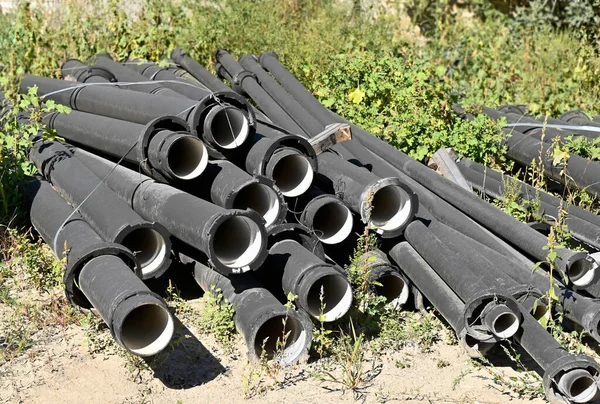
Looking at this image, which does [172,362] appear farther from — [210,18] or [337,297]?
[210,18]

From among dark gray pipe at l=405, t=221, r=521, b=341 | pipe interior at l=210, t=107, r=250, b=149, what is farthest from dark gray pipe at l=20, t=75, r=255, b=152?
dark gray pipe at l=405, t=221, r=521, b=341

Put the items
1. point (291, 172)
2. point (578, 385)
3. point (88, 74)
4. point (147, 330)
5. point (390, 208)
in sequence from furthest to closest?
point (88, 74)
point (291, 172)
point (390, 208)
point (147, 330)
point (578, 385)

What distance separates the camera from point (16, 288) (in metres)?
5.08

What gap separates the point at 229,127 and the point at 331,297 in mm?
1416

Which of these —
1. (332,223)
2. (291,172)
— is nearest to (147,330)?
(332,223)

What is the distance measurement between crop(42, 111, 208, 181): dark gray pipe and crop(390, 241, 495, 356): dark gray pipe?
137 cm

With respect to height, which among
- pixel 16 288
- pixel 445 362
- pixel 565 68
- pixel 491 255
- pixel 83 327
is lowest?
pixel 16 288

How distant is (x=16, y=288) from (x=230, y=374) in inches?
69.2

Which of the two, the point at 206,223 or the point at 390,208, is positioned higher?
the point at 390,208

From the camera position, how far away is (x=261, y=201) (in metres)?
4.74

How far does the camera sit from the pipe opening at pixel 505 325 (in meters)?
4.07

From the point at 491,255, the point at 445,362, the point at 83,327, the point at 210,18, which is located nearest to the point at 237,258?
the point at 83,327

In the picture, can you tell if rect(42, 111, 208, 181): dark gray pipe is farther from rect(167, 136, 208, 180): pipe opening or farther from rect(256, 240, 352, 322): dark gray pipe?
rect(256, 240, 352, 322): dark gray pipe

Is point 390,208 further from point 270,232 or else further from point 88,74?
point 88,74
